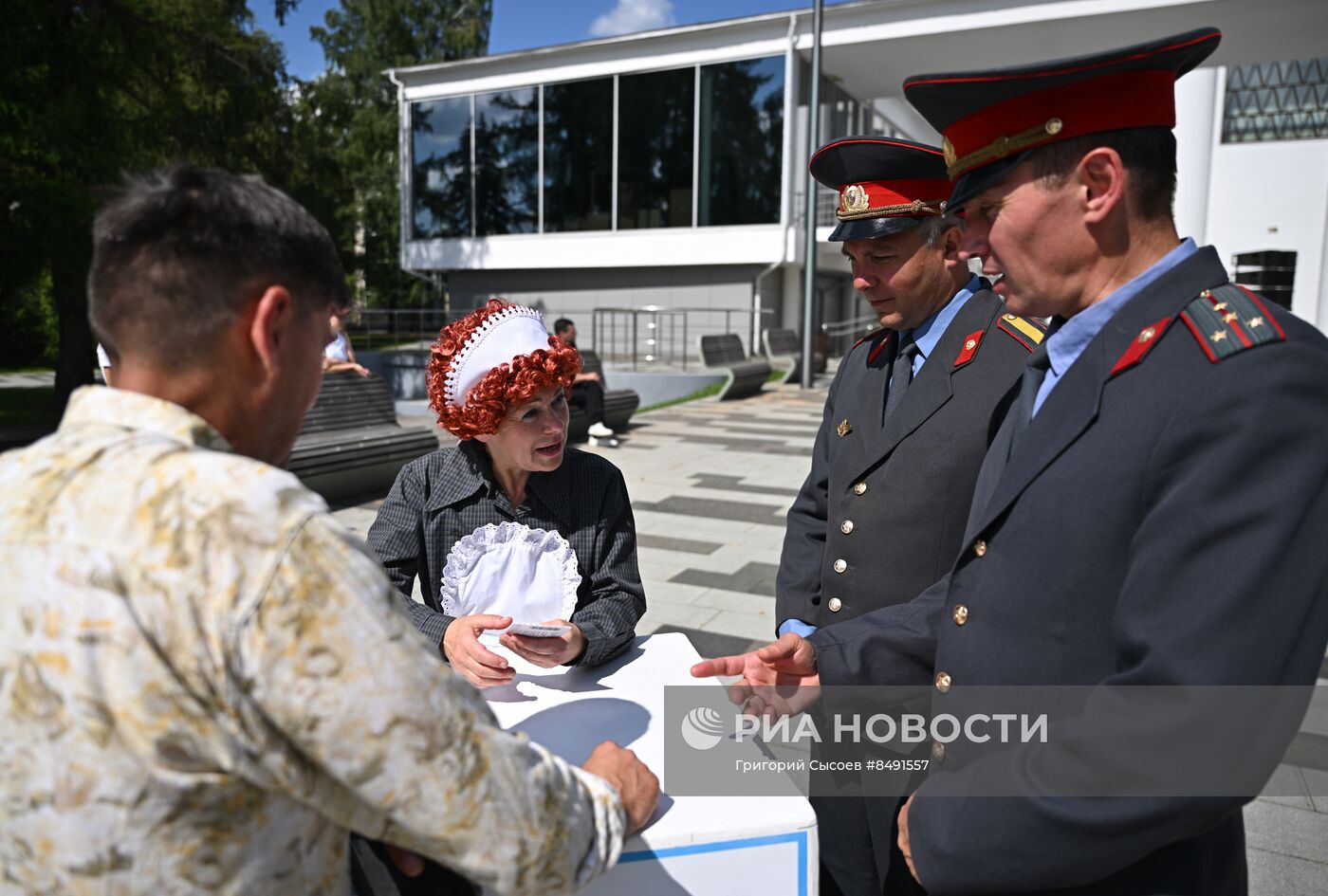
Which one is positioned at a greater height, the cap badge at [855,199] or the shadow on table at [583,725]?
the cap badge at [855,199]

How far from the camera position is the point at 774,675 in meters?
1.79

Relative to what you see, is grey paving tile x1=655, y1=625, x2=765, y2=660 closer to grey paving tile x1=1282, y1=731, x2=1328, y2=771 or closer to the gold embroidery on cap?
grey paving tile x1=1282, y1=731, x2=1328, y2=771

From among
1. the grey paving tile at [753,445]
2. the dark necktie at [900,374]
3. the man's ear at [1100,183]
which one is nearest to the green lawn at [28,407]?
the grey paving tile at [753,445]

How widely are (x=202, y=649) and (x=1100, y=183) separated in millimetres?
1282

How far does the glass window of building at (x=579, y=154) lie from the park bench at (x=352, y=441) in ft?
47.7

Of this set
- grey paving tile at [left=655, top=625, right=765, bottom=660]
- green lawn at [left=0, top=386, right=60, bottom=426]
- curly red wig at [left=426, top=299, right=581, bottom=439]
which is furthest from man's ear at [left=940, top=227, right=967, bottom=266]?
green lawn at [left=0, top=386, right=60, bottom=426]

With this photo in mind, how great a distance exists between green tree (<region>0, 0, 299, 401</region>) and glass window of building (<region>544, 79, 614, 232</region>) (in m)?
8.27

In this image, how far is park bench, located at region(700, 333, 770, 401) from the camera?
15.4m

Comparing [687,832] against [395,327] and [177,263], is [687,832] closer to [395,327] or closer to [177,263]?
[177,263]

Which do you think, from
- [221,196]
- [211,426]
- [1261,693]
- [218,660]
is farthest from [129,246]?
[1261,693]

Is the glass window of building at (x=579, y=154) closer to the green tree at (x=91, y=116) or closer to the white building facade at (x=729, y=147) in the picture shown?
the white building facade at (x=729, y=147)

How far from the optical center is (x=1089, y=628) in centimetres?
124

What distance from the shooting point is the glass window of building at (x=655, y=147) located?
20.5 m

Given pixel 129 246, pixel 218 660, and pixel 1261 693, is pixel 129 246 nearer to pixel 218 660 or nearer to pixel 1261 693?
pixel 218 660
